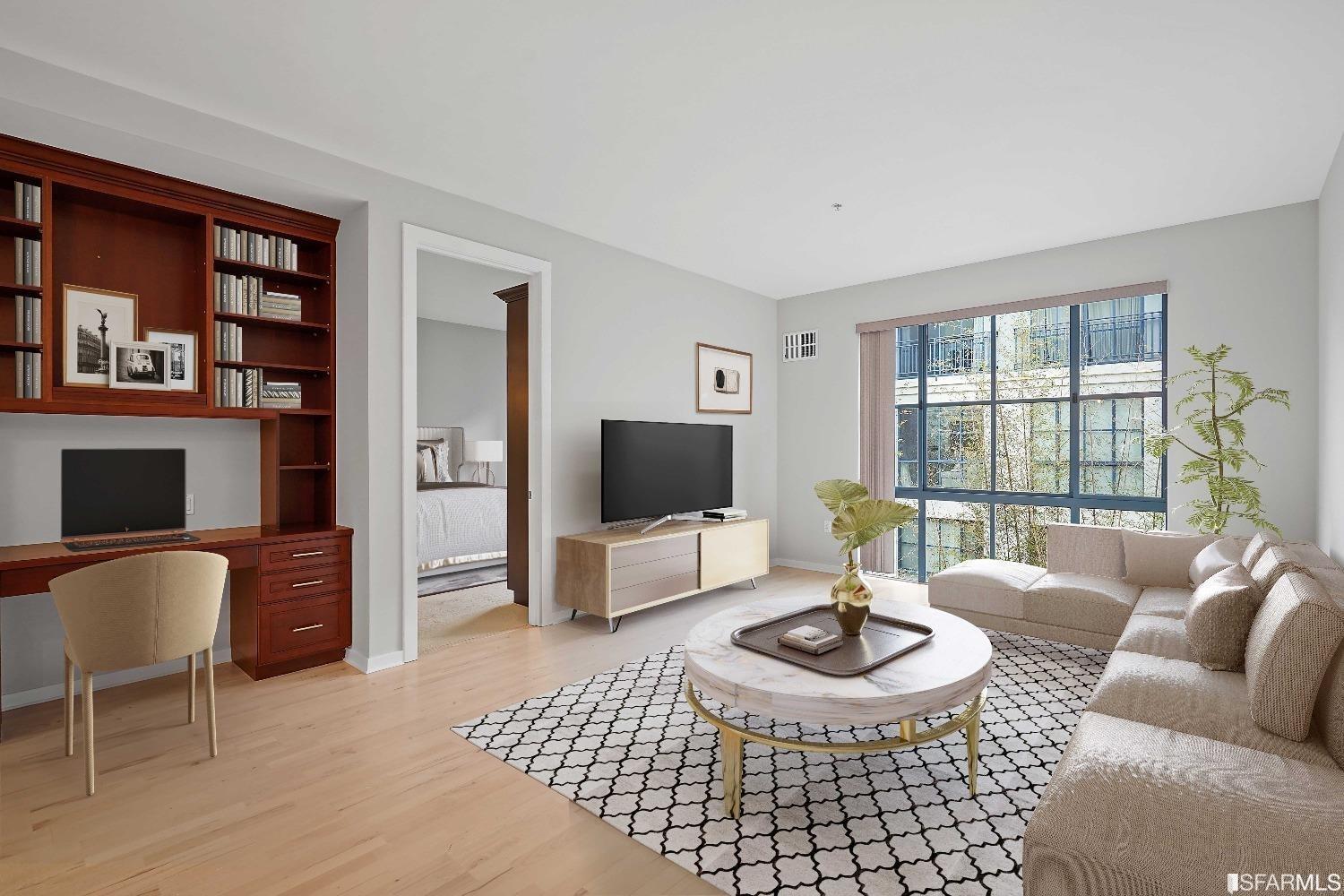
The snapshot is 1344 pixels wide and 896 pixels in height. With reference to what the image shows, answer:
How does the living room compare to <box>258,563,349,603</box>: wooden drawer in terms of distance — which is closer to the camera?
the living room

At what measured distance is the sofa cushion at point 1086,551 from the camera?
401cm

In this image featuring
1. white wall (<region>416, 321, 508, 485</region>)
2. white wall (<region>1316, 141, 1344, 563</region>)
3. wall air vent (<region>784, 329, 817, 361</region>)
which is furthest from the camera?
white wall (<region>416, 321, 508, 485</region>)

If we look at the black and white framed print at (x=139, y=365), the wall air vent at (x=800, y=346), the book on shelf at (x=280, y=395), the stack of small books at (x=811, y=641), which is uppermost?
the wall air vent at (x=800, y=346)

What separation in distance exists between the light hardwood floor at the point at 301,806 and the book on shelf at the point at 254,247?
86.9 inches

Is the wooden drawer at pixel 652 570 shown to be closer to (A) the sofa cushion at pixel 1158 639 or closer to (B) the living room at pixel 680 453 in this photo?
(B) the living room at pixel 680 453

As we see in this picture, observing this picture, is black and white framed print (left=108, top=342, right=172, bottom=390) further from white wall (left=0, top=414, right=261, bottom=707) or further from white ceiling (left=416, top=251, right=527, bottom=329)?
white ceiling (left=416, top=251, right=527, bottom=329)

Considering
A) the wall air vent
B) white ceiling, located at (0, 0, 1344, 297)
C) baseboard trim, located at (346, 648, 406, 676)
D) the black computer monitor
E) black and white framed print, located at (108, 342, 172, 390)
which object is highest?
white ceiling, located at (0, 0, 1344, 297)

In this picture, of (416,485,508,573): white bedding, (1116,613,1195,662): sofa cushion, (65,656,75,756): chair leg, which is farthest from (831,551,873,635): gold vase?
(416,485,508,573): white bedding

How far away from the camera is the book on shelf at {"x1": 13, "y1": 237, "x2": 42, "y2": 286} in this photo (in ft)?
9.31

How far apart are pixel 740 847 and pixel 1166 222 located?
4766 mm

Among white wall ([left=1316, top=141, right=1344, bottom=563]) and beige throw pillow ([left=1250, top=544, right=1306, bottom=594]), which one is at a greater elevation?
white wall ([left=1316, top=141, right=1344, bottom=563])

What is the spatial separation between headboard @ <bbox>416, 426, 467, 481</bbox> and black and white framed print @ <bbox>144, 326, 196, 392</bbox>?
4.51 metres

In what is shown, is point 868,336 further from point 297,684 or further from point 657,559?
point 297,684

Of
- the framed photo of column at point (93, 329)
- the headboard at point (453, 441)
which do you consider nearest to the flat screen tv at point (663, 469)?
the framed photo of column at point (93, 329)
